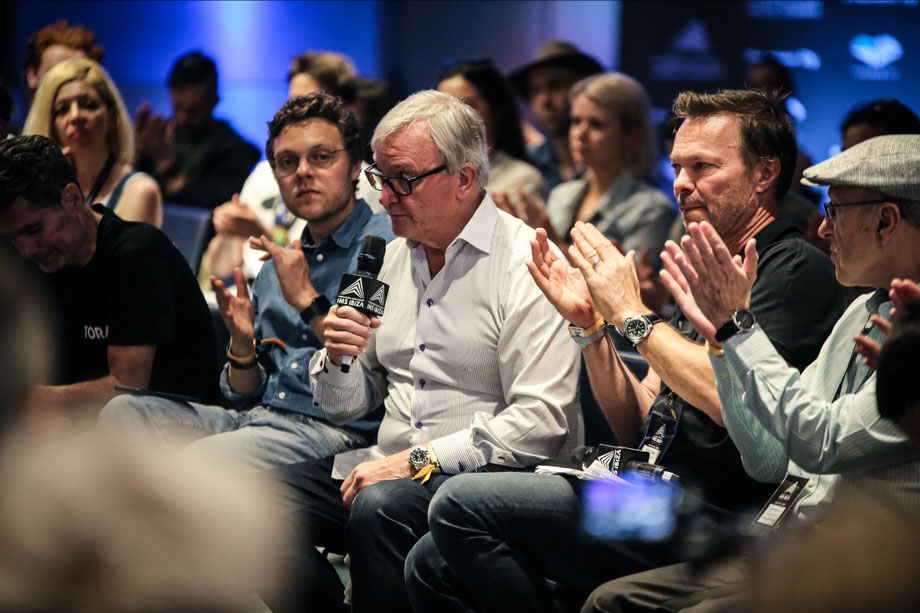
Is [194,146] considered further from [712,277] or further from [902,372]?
[902,372]

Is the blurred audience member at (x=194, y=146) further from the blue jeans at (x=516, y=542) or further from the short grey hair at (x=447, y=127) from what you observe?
the blue jeans at (x=516, y=542)

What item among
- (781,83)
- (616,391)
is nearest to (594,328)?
(616,391)

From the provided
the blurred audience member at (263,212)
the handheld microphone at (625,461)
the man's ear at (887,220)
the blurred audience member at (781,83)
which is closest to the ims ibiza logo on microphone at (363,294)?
the handheld microphone at (625,461)

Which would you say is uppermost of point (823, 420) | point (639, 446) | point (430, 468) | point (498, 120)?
point (498, 120)

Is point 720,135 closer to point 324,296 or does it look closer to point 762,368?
point 762,368

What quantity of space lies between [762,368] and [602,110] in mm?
3235

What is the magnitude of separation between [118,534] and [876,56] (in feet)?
20.3

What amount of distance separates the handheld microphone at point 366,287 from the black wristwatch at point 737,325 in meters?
1.02

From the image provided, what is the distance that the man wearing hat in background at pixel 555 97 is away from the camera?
6215 millimetres

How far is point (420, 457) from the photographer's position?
3.01 m

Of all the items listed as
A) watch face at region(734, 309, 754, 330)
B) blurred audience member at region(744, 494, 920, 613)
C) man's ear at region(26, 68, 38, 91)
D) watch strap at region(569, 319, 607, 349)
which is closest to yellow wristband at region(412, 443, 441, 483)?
watch strap at region(569, 319, 607, 349)

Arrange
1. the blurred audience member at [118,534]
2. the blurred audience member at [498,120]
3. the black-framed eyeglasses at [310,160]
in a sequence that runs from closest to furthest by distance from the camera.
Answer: the blurred audience member at [118,534] < the black-framed eyeglasses at [310,160] < the blurred audience member at [498,120]

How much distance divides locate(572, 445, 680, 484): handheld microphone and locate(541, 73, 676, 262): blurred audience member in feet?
8.11

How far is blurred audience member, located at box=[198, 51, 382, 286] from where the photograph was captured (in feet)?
15.7
